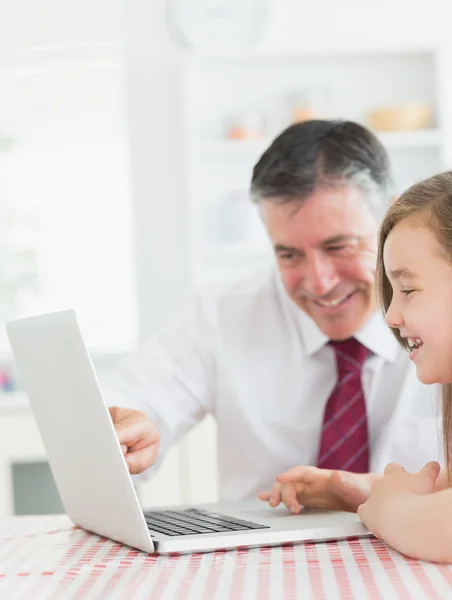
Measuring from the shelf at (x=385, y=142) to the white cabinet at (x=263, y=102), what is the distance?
54 millimetres

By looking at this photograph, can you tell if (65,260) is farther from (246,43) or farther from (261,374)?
(261,374)

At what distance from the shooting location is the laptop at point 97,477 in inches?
45.2

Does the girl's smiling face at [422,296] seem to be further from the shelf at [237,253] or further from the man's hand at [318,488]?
the shelf at [237,253]

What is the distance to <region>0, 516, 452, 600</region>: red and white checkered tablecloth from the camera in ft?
3.15

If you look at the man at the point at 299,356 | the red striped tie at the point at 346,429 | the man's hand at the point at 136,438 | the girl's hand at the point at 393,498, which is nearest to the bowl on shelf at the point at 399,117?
the man at the point at 299,356

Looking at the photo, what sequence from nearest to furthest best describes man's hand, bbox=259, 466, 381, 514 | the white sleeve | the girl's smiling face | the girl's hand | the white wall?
the girl's hand < the girl's smiling face < man's hand, bbox=259, 466, 381, 514 < the white sleeve < the white wall

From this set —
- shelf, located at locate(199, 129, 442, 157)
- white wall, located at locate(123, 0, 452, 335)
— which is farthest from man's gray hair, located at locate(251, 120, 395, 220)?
white wall, located at locate(123, 0, 452, 335)

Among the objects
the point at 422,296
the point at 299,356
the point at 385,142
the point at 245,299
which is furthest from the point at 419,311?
the point at 385,142

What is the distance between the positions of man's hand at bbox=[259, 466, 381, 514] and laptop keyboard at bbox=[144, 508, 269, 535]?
3.4 inches

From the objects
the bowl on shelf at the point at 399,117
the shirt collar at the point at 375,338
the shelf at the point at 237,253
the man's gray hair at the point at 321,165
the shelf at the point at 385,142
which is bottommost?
the shirt collar at the point at 375,338

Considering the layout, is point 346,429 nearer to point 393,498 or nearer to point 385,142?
point 393,498

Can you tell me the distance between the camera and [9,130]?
4203 mm

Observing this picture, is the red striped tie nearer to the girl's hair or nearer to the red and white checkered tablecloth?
the girl's hair

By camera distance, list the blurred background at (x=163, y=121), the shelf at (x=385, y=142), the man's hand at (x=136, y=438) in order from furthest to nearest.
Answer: the blurred background at (x=163, y=121) → the shelf at (x=385, y=142) → the man's hand at (x=136, y=438)
